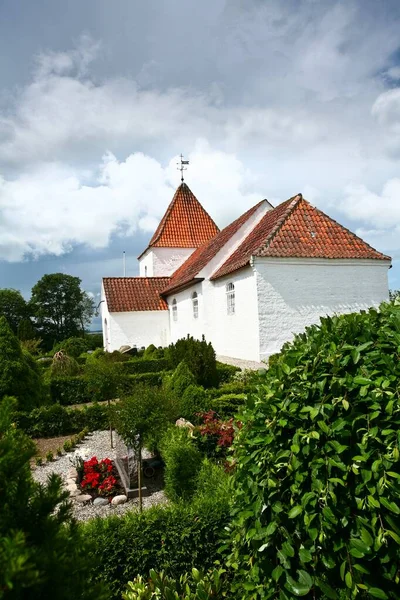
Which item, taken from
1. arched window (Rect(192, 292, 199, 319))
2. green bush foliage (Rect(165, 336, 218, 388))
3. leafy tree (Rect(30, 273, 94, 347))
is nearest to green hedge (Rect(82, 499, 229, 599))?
green bush foliage (Rect(165, 336, 218, 388))

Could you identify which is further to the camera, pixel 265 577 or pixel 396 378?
pixel 265 577

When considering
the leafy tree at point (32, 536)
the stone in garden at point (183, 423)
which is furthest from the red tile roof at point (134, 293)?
the leafy tree at point (32, 536)

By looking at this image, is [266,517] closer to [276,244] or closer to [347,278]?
[276,244]

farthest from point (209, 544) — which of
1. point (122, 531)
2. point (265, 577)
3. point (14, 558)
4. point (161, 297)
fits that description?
point (161, 297)

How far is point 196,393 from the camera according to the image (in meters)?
8.71

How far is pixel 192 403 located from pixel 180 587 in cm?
540

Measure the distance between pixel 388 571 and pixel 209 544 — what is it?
5.94 feet

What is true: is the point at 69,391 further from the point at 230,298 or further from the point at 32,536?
the point at 32,536

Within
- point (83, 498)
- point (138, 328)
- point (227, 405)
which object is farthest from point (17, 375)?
point (138, 328)

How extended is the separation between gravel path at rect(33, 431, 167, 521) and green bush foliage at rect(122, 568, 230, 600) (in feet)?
3.37

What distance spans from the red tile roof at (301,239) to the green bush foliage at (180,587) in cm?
1119

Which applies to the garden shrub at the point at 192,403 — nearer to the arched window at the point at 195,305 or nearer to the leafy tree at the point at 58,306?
the arched window at the point at 195,305

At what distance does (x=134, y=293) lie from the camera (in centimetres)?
2472

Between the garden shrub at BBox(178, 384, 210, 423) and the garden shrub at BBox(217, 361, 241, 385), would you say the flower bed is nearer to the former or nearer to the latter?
the garden shrub at BBox(178, 384, 210, 423)
